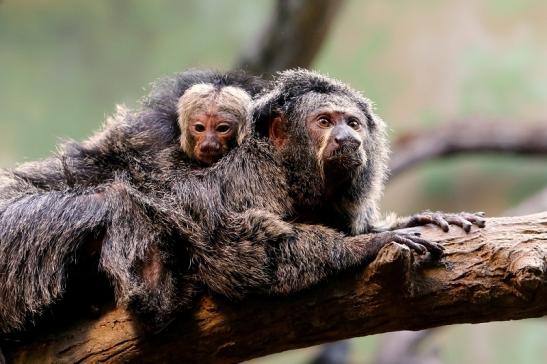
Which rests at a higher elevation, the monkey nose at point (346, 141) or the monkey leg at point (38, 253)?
the monkey nose at point (346, 141)

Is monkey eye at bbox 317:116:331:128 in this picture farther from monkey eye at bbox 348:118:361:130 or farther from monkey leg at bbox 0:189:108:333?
monkey leg at bbox 0:189:108:333

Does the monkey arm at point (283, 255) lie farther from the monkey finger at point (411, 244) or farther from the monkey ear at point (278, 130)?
the monkey ear at point (278, 130)

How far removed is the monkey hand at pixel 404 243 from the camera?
11.2 feet

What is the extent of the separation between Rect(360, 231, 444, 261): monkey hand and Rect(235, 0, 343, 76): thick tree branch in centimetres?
394

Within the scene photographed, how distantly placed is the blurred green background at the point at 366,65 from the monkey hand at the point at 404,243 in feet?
18.0

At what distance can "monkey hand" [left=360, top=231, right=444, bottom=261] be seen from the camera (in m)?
3.42

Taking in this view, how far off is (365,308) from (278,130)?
111 cm

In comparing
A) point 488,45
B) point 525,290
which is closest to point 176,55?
point 488,45

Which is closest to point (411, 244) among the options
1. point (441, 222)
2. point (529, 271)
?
point (441, 222)

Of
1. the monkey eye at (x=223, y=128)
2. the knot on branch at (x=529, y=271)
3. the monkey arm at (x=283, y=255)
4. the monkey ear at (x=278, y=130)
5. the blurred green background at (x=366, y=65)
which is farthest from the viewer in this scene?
the blurred green background at (x=366, y=65)

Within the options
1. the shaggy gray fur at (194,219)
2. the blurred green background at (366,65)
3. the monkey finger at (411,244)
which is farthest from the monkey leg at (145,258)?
the blurred green background at (366,65)

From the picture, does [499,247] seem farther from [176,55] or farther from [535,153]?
[176,55]

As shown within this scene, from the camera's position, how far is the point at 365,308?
11.4 ft

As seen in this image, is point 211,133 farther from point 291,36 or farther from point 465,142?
point 465,142
